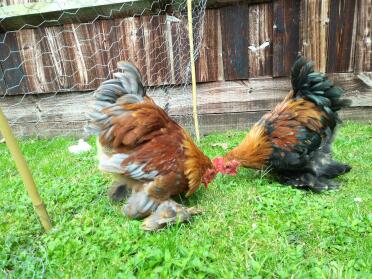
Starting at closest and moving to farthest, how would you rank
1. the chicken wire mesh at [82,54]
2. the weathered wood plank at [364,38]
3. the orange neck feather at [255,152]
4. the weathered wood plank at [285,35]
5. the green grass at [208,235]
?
the green grass at [208,235] < the orange neck feather at [255,152] < the weathered wood plank at [364,38] < the weathered wood plank at [285,35] < the chicken wire mesh at [82,54]

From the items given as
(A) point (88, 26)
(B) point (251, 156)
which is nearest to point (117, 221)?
(B) point (251, 156)

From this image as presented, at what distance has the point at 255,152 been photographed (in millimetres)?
3295

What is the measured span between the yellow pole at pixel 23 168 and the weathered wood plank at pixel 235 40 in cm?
343

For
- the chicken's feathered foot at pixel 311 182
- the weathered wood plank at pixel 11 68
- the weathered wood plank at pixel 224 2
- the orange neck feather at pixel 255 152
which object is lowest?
the chicken's feathered foot at pixel 311 182

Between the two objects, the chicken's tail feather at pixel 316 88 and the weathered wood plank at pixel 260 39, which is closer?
the chicken's tail feather at pixel 316 88

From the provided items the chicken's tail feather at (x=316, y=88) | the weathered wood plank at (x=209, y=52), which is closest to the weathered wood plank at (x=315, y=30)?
the weathered wood plank at (x=209, y=52)

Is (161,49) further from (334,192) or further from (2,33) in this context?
(334,192)

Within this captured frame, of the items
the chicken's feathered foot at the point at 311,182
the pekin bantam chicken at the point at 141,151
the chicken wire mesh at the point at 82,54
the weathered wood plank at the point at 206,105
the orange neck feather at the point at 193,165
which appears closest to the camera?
the pekin bantam chicken at the point at 141,151

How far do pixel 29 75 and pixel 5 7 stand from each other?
3.57 feet

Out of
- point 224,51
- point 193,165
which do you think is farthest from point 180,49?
point 193,165

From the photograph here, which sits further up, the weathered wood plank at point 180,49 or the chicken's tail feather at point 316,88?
the weathered wood plank at point 180,49

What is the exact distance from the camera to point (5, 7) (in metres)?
4.36

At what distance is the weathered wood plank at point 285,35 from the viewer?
4.52m

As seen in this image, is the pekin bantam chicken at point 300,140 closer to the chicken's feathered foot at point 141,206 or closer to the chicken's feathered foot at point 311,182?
the chicken's feathered foot at point 311,182
